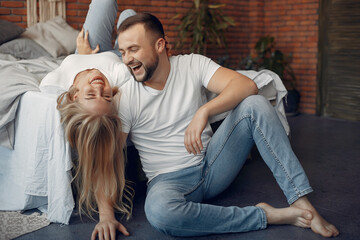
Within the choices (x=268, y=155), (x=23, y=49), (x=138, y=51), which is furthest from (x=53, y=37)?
(x=268, y=155)

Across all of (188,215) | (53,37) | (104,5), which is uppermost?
(104,5)

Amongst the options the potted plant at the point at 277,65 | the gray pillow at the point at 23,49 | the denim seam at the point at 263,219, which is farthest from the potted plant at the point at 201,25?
the denim seam at the point at 263,219

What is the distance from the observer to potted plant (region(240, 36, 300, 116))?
16.2 feet

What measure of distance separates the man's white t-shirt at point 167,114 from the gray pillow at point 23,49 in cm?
183

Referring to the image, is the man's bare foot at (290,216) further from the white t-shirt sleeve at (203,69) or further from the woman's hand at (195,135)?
the white t-shirt sleeve at (203,69)

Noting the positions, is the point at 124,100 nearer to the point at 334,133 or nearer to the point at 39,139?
the point at 39,139

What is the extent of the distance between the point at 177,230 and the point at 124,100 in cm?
62

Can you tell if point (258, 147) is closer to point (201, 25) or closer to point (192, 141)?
point (192, 141)

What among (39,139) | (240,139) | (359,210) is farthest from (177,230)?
(359,210)

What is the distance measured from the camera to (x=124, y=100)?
178cm

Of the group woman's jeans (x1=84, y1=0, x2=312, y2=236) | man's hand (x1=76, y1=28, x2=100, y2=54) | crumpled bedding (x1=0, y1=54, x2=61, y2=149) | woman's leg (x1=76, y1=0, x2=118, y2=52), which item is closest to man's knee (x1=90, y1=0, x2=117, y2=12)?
woman's leg (x1=76, y1=0, x2=118, y2=52)

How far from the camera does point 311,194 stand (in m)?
2.26

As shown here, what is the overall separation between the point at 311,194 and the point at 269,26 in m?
3.85

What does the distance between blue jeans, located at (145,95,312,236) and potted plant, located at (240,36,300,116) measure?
319cm
